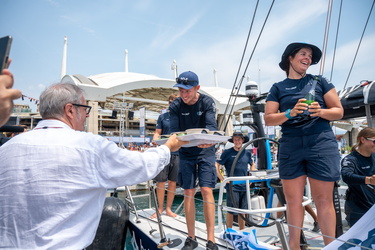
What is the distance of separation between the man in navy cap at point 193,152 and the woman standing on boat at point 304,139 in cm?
76

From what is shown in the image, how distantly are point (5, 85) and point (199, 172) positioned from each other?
198 cm

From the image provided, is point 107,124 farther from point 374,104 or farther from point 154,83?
point 374,104

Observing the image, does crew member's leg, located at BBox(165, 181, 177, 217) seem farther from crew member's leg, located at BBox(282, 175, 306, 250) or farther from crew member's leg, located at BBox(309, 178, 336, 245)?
crew member's leg, located at BBox(309, 178, 336, 245)

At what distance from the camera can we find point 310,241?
8.99ft

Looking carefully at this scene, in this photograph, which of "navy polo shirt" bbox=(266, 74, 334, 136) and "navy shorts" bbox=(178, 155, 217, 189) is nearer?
"navy polo shirt" bbox=(266, 74, 334, 136)

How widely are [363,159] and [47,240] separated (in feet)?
10.00

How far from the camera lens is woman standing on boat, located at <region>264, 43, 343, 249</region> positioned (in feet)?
5.85

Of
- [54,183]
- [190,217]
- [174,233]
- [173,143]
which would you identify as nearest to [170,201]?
[174,233]

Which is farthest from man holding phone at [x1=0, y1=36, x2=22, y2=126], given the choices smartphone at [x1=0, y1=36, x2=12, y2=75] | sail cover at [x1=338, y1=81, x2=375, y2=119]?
sail cover at [x1=338, y1=81, x2=375, y2=119]

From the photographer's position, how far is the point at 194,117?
9.01 ft

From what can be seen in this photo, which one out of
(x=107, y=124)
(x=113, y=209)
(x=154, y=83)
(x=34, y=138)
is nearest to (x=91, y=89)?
(x=154, y=83)

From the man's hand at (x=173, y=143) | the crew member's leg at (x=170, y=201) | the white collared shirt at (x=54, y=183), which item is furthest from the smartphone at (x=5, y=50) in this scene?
the crew member's leg at (x=170, y=201)

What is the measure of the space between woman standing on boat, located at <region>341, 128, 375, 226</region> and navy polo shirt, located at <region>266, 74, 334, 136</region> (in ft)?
3.74

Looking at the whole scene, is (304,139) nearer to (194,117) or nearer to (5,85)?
(194,117)
